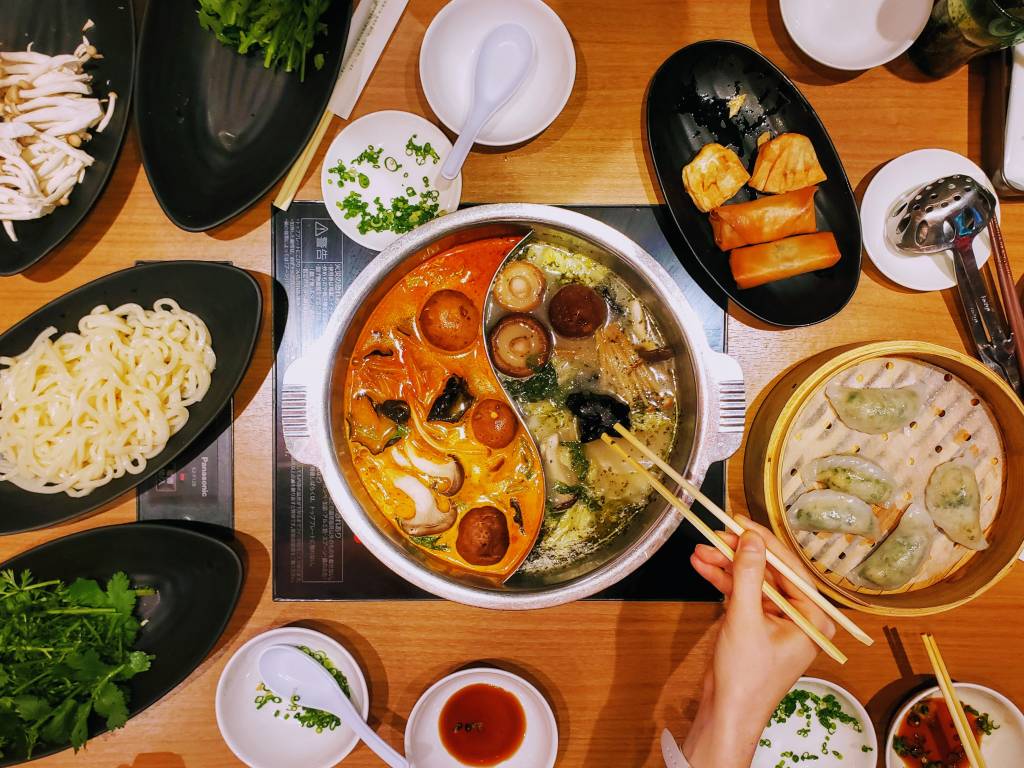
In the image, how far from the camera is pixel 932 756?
2.56 metres

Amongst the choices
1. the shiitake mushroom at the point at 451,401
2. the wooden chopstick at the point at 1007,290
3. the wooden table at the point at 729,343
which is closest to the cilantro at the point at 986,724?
the wooden table at the point at 729,343

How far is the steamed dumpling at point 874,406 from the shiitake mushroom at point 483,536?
128cm

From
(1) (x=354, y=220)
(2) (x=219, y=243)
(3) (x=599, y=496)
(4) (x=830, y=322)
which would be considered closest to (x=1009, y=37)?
(4) (x=830, y=322)

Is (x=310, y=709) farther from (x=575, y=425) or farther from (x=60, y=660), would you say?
(x=575, y=425)

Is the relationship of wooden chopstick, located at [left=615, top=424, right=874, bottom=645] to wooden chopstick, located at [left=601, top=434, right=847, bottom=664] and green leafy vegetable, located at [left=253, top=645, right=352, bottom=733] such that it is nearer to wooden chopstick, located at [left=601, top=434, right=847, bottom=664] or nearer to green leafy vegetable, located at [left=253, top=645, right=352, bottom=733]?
wooden chopstick, located at [left=601, top=434, right=847, bottom=664]

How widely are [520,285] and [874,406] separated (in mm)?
1342

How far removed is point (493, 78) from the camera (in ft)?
7.63

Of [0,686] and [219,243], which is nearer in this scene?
[0,686]

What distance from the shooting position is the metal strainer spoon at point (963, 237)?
92.5 inches

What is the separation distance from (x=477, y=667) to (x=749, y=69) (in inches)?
96.2

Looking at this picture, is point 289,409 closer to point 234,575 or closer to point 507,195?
A: point 234,575

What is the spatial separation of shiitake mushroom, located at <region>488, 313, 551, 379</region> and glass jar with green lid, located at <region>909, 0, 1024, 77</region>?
69.4 inches

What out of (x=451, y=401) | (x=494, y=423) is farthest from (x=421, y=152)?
(x=494, y=423)

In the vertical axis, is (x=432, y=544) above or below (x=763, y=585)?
below
